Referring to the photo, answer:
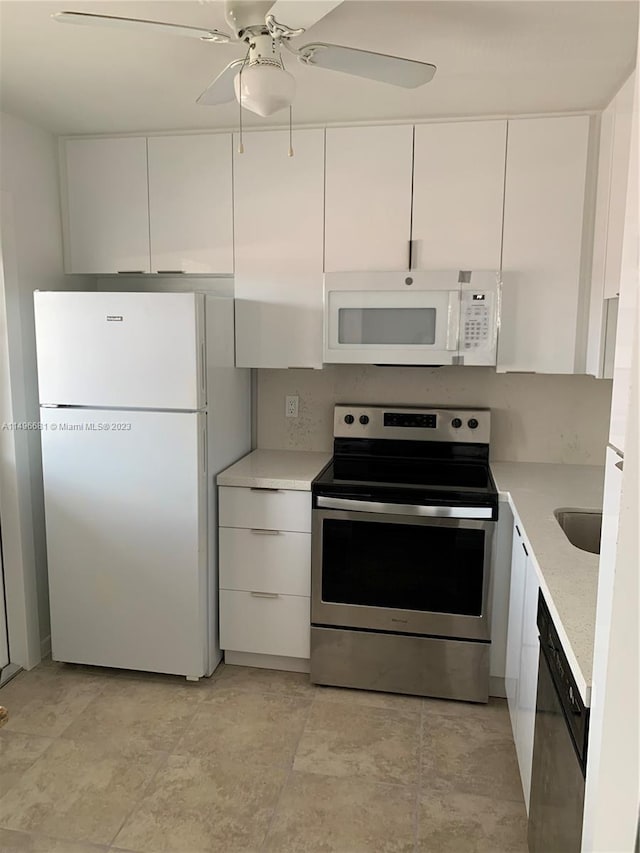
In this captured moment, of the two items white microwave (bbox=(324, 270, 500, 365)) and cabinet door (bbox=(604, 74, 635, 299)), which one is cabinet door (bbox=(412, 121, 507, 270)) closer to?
white microwave (bbox=(324, 270, 500, 365))

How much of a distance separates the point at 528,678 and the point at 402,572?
76 centimetres

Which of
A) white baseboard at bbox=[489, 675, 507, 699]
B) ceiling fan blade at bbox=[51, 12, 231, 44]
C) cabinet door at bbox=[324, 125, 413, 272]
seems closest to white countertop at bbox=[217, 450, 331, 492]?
cabinet door at bbox=[324, 125, 413, 272]

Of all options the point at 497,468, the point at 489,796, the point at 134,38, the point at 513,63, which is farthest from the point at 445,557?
the point at 134,38

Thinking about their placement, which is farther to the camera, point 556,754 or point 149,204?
point 149,204

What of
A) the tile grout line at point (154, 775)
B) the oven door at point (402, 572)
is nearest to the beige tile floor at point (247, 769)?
the tile grout line at point (154, 775)

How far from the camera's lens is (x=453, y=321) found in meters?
2.71

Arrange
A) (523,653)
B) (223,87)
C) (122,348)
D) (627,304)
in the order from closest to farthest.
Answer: (627,304) < (223,87) < (523,653) < (122,348)

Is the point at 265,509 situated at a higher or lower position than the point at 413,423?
lower

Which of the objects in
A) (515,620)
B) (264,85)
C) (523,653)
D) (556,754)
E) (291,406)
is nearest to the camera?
(556,754)

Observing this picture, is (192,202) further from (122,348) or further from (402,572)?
(402,572)

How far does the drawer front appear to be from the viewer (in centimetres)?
275

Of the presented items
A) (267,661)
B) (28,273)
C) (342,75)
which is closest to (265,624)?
(267,661)

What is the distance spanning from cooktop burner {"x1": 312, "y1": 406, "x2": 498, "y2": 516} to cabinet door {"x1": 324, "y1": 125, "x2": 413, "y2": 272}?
0.74 m

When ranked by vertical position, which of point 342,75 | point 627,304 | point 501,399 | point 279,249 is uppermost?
point 342,75
